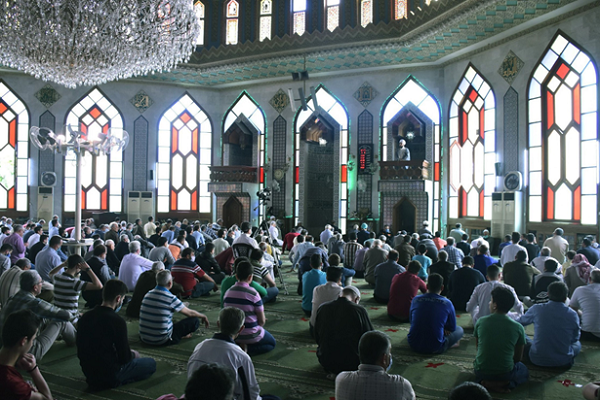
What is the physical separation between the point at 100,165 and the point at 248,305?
560 inches

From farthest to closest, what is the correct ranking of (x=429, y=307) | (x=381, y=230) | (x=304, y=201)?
(x=304, y=201), (x=381, y=230), (x=429, y=307)

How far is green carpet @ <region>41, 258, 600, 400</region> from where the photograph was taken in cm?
320

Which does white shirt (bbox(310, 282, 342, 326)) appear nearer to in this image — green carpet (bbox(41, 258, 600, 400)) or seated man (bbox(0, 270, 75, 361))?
green carpet (bbox(41, 258, 600, 400))

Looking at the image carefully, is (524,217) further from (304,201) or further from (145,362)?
(145,362)

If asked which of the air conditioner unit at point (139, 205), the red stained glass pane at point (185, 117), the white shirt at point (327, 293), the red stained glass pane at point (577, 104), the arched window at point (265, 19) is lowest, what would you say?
the white shirt at point (327, 293)

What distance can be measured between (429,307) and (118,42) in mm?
5917

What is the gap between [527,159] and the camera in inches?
453

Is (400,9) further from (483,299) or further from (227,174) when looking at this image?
(483,299)

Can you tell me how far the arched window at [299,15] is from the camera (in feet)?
48.7

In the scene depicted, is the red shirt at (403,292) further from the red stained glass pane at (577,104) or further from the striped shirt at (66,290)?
the red stained glass pane at (577,104)

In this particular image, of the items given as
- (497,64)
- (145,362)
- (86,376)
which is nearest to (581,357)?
(145,362)

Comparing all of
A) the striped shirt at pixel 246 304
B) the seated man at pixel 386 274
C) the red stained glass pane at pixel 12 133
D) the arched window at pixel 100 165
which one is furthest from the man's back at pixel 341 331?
the red stained glass pane at pixel 12 133

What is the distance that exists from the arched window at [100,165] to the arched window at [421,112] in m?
8.73

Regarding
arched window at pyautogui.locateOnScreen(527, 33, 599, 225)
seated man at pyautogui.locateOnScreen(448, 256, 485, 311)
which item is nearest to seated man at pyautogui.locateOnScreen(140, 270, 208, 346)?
seated man at pyautogui.locateOnScreen(448, 256, 485, 311)
